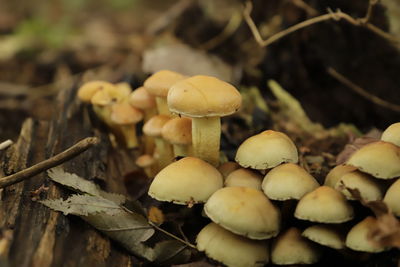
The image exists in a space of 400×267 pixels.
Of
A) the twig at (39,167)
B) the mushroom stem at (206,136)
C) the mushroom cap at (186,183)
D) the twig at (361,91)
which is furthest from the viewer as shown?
the twig at (361,91)

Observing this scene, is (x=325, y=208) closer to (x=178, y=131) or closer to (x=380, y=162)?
(x=380, y=162)

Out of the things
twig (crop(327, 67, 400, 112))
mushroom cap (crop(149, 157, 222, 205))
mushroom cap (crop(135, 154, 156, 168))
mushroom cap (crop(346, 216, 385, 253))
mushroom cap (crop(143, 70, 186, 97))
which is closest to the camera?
mushroom cap (crop(346, 216, 385, 253))

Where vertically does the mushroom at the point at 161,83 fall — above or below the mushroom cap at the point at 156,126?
above

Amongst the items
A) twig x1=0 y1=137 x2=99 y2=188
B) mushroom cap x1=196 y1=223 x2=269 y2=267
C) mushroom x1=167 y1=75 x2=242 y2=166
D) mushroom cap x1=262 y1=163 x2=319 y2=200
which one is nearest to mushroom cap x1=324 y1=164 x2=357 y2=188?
mushroom cap x1=262 y1=163 x2=319 y2=200

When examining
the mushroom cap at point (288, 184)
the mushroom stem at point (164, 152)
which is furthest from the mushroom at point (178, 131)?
the mushroom cap at point (288, 184)

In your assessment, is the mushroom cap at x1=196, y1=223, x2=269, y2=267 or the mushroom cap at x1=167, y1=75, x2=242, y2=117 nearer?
the mushroom cap at x1=196, y1=223, x2=269, y2=267

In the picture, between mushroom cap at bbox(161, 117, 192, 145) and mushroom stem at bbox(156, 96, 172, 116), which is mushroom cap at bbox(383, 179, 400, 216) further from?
mushroom stem at bbox(156, 96, 172, 116)

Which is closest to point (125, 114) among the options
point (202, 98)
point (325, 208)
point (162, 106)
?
point (162, 106)

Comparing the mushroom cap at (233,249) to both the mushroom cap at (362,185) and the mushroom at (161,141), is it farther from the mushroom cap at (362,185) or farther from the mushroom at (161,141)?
the mushroom at (161,141)
